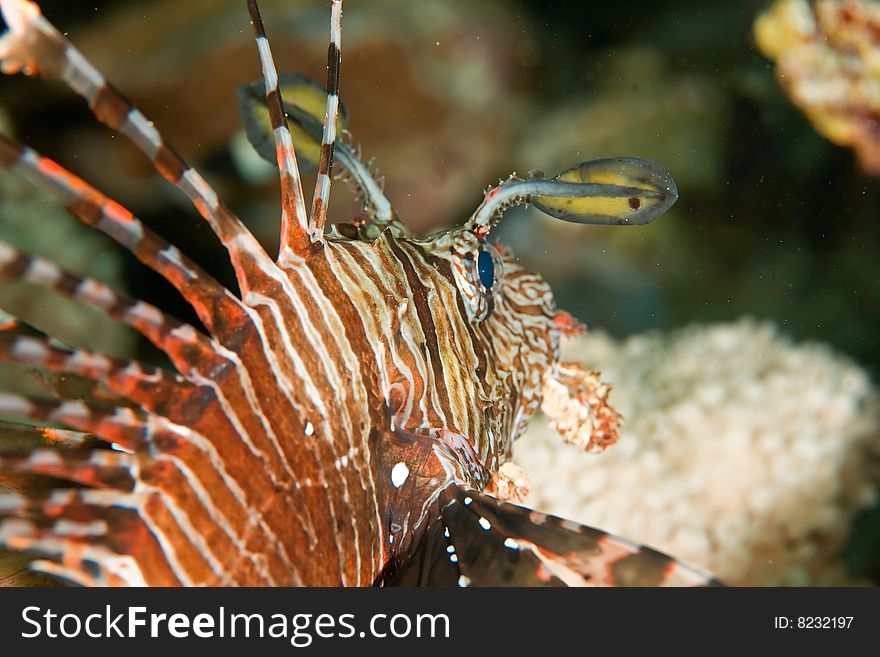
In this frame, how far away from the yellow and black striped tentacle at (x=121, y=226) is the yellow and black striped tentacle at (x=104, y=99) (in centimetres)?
11

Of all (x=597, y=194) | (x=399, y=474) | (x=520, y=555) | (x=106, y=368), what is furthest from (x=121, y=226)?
(x=597, y=194)

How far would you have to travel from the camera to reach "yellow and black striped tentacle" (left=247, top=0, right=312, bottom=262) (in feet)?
5.90

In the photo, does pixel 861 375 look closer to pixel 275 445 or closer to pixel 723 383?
pixel 723 383

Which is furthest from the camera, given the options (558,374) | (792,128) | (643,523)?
(792,128)

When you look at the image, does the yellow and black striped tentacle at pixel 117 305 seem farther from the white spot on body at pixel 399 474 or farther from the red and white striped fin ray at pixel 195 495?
the white spot on body at pixel 399 474

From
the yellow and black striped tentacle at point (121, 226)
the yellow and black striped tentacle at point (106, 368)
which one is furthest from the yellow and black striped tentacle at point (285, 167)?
the yellow and black striped tentacle at point (106, 368)

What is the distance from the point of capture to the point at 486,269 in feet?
8.14

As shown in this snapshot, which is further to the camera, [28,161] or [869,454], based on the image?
[869,454]

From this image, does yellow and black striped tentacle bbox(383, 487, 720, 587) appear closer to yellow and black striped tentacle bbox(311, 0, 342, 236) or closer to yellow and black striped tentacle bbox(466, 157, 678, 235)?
yellow and black striped tentacle bbox(311, 0, 342, 236)

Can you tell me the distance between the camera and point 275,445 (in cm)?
Answer: 172

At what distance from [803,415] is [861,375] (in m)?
0.50

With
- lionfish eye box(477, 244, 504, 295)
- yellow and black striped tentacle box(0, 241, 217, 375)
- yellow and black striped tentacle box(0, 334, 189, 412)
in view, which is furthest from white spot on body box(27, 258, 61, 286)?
lionfish eye box(477, 244, 504, 295)

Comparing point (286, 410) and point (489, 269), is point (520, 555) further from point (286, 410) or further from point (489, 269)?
point (489, 269)
